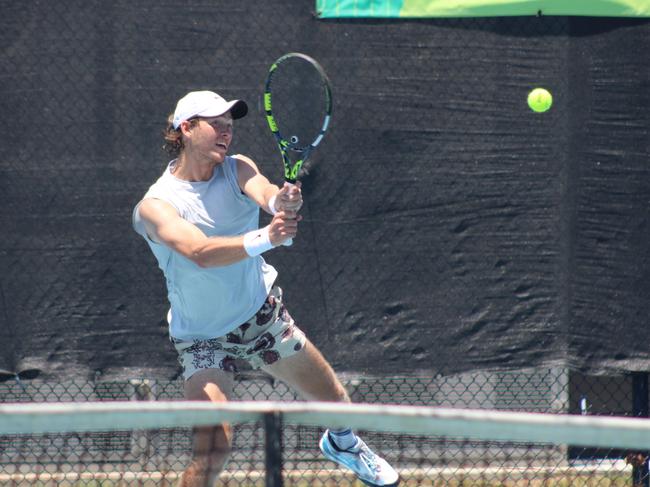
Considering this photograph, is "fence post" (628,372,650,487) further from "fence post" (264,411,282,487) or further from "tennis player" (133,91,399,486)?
"fence post" (264,411,282,487)

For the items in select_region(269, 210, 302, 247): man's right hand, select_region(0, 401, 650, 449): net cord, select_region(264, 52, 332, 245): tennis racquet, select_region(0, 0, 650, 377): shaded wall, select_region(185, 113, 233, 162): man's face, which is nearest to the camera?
select_region(0, 401, 650, 449): net cord

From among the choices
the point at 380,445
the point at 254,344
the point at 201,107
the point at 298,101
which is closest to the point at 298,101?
the point at 298,101

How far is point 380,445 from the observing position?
5.99m

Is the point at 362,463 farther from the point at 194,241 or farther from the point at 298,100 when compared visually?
the point at 298,100

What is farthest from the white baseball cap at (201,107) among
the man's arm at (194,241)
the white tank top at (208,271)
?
the man's arm at (194,241)

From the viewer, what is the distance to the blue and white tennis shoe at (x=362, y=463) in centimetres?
473

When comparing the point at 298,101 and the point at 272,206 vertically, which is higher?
the point at 298,101

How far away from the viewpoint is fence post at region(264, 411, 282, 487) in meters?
2.87

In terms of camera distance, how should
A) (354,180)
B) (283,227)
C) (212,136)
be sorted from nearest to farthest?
(283,227) < (212,136) < (354,180)

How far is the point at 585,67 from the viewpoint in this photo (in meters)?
5.84

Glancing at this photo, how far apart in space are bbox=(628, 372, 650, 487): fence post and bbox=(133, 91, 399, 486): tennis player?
1744mm

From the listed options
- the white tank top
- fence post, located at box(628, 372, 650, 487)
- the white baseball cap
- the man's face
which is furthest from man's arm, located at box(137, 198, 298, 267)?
fence post, located at box(628, 372, 650, 487)

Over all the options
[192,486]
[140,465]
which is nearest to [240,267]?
[192,486]

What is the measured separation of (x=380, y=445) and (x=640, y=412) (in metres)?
1.26
